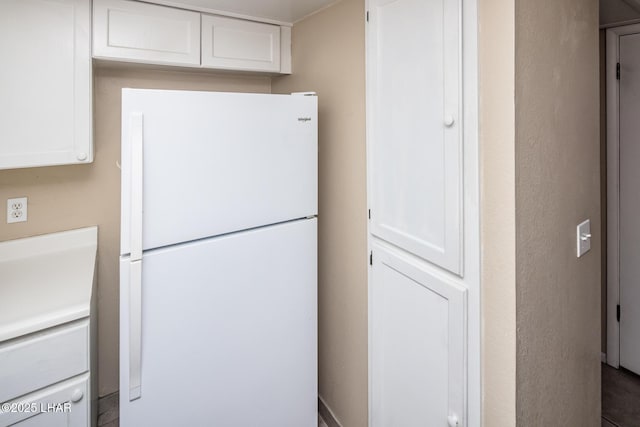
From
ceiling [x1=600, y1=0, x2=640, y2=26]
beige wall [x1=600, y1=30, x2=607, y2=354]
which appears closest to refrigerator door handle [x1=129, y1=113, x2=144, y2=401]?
ceiling [x1=600, y1=0, x2=640, y2=26]

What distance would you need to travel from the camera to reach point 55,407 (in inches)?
52.3

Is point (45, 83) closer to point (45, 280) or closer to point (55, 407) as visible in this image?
point (45, 280)

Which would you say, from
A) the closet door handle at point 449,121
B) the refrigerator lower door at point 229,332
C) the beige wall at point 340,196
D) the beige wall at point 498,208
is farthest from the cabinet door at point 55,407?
the closet door handle at point 449,121

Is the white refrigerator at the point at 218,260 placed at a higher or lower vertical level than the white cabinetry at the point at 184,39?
lower

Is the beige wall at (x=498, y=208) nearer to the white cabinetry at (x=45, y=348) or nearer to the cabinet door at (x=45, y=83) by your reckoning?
the white cabinetry at (x=45, y=348)

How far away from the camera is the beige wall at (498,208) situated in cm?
94

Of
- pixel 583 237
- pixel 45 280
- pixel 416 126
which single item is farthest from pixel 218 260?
pixel 583 237

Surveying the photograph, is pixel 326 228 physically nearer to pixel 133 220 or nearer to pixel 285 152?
pixel 285 152

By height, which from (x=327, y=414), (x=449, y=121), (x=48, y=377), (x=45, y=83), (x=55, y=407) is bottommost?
(x=327, y=414)

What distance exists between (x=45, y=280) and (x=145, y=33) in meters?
1.15

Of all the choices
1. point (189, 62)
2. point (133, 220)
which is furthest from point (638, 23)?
point (133, 220)

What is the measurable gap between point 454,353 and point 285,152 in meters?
1.01

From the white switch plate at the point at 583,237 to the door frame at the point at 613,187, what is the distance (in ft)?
3.92

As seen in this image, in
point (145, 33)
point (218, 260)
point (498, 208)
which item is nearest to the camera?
point (498, 208)
